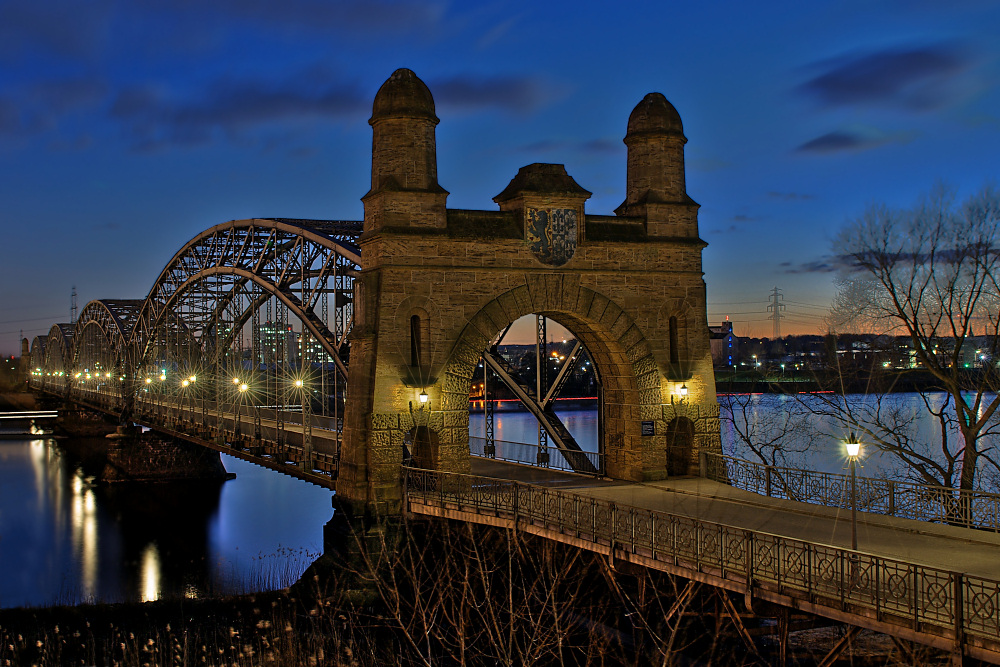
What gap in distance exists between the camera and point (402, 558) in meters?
20.1

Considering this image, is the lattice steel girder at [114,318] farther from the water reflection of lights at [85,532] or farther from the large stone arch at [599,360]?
the large stone arch at [599,360]

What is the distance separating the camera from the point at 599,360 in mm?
23547

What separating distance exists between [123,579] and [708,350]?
21853 millimetres

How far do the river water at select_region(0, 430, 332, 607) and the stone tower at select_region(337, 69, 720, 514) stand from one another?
413 inches

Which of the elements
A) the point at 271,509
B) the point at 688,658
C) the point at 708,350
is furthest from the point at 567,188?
the point at 271,509

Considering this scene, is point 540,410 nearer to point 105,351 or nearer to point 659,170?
point 659,170

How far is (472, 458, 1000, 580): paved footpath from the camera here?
13477 millimetres

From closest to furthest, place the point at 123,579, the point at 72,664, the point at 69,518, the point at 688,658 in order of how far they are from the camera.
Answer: the point at 688,658, the point at 72,664, the point at 123,579, the point at 69,518

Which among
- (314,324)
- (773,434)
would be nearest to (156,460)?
(314,324)

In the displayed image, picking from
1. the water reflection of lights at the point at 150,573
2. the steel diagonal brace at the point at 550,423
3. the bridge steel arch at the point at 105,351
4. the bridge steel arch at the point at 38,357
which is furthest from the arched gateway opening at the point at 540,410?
the bridge steel arch at the point at 38,357

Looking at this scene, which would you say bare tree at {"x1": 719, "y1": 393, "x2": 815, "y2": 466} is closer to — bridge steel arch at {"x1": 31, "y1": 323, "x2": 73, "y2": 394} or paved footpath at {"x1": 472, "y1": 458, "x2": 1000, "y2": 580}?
paved footpath at {"x1": 472, "y1": 458, "x2": 1000, "y2": 580}

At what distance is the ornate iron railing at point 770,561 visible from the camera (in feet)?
34.6

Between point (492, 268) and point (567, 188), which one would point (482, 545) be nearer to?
point (492, 268)

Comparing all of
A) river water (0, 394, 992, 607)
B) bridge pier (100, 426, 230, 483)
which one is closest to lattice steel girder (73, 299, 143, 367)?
river water (0, 394, 992, 607)
